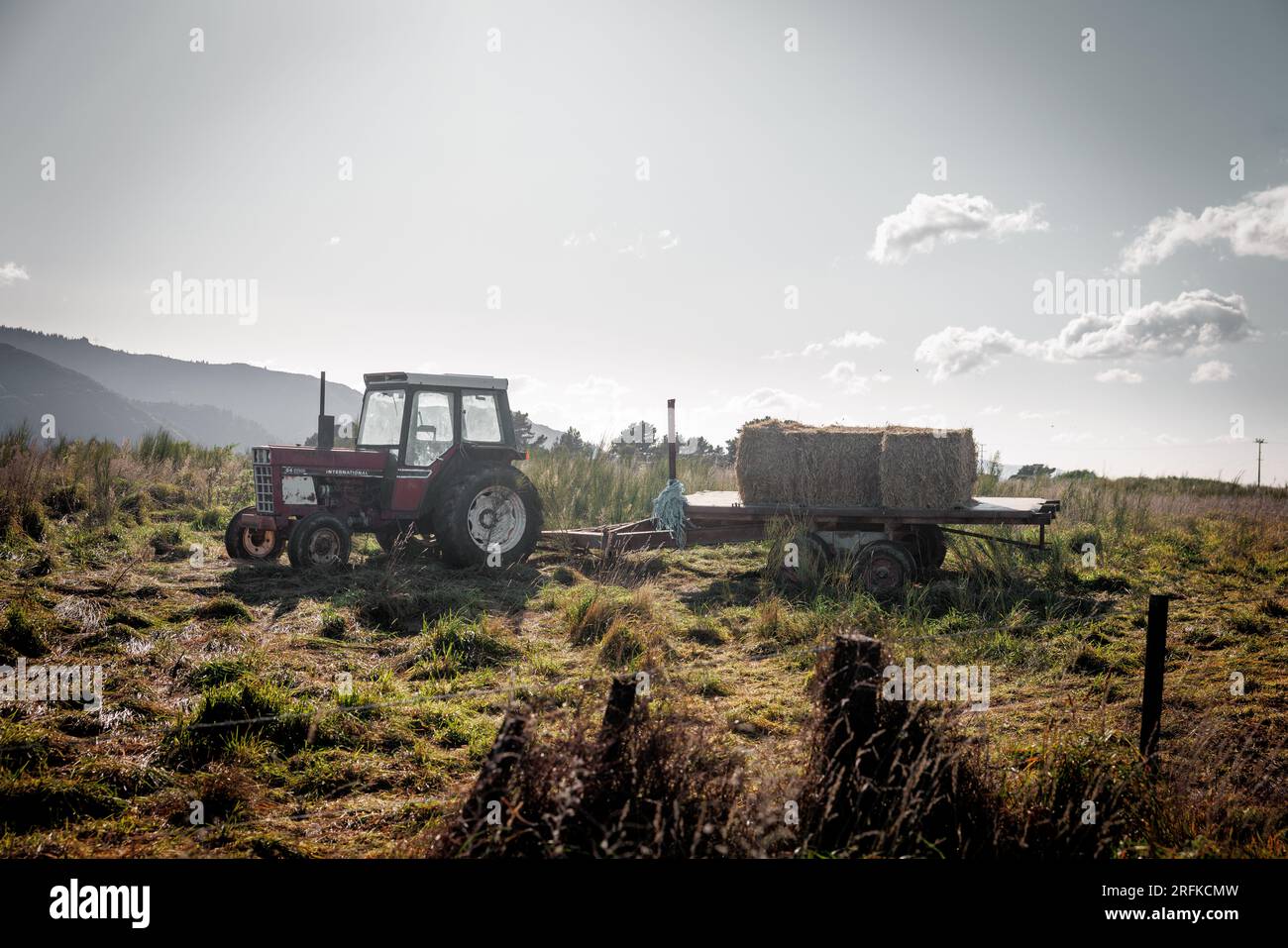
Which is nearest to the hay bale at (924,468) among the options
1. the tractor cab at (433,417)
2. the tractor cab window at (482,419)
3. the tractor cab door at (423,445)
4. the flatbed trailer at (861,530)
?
the flatbed trailer at (861,530)

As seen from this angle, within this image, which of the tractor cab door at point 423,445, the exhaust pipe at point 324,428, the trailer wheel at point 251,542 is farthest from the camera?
the exhaust pipe at point 324,428

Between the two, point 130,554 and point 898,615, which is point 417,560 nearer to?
point 130,554

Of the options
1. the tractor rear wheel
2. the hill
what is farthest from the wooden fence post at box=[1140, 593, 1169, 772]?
the hill

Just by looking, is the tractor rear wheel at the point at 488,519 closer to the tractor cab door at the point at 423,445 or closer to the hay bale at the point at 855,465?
the tractor cab door at the point at 423,445

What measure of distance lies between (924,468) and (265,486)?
23.6 ft

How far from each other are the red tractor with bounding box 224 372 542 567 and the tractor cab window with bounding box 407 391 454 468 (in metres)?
0.01

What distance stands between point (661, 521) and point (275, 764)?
5.50m

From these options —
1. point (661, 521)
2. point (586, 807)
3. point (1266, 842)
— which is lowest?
point (1266, 842)

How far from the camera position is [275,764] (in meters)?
3.68

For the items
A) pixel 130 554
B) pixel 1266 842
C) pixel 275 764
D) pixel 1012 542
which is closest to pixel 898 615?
pixel 1012 542

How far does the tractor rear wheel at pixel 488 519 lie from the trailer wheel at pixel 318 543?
39.7 inches

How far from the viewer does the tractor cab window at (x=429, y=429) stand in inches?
359

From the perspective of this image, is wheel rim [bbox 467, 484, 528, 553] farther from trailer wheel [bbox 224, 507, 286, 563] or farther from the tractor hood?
trailer wheel [bbox 224, 507, 286, 563]

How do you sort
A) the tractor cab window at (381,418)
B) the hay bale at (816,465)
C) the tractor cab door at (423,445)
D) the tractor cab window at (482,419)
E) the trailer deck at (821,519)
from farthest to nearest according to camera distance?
the tractor cab window at (482,419) → the tractor cab window at (381,418) → the tractor cab door at (423,445) → the hay bale at (816,465) → the trailer deck at (821,519)
